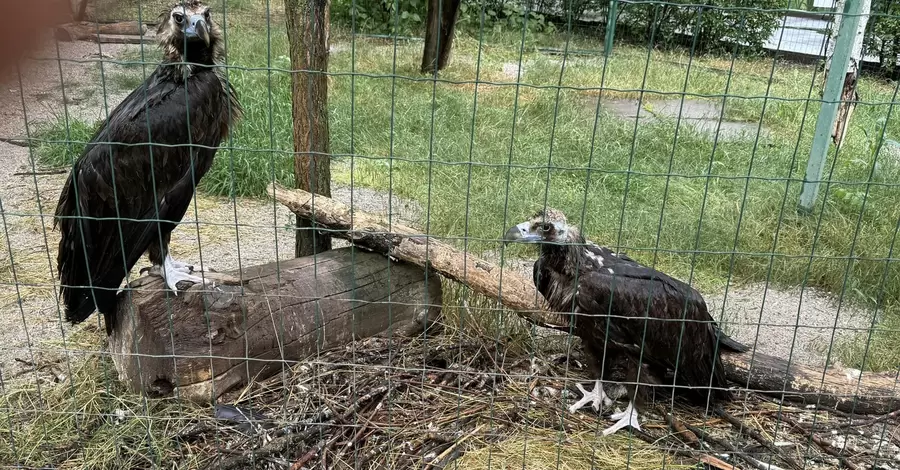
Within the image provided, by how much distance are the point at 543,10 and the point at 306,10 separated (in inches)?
215

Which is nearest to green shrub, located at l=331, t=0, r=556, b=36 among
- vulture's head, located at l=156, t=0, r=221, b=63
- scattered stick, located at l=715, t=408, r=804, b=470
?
vulture's head, located at l=156, t=0, r=221, b=63

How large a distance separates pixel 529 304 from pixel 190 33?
2.38m

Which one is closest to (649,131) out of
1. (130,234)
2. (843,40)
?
(843,40)

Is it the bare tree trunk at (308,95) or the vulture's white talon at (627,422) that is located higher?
the bare tree trunk at (308,95)

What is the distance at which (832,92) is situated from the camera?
6.05 metres

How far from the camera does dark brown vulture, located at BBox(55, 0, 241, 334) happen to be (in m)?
3.62

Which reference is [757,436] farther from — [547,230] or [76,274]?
[76,274]

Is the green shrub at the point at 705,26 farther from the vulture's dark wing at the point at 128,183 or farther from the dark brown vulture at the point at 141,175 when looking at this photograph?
the vulture's dark wing at the point at 128,183

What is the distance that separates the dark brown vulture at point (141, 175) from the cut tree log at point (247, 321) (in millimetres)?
164

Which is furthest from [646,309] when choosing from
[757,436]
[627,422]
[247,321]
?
[247,321]

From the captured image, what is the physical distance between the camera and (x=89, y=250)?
12.1 ft

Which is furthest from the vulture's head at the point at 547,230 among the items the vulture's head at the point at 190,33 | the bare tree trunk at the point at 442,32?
the bare tree trunk at the point at 442,32

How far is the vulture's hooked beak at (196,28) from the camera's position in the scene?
375cm

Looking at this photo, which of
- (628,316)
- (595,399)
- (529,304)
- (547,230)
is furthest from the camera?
(529,304)
